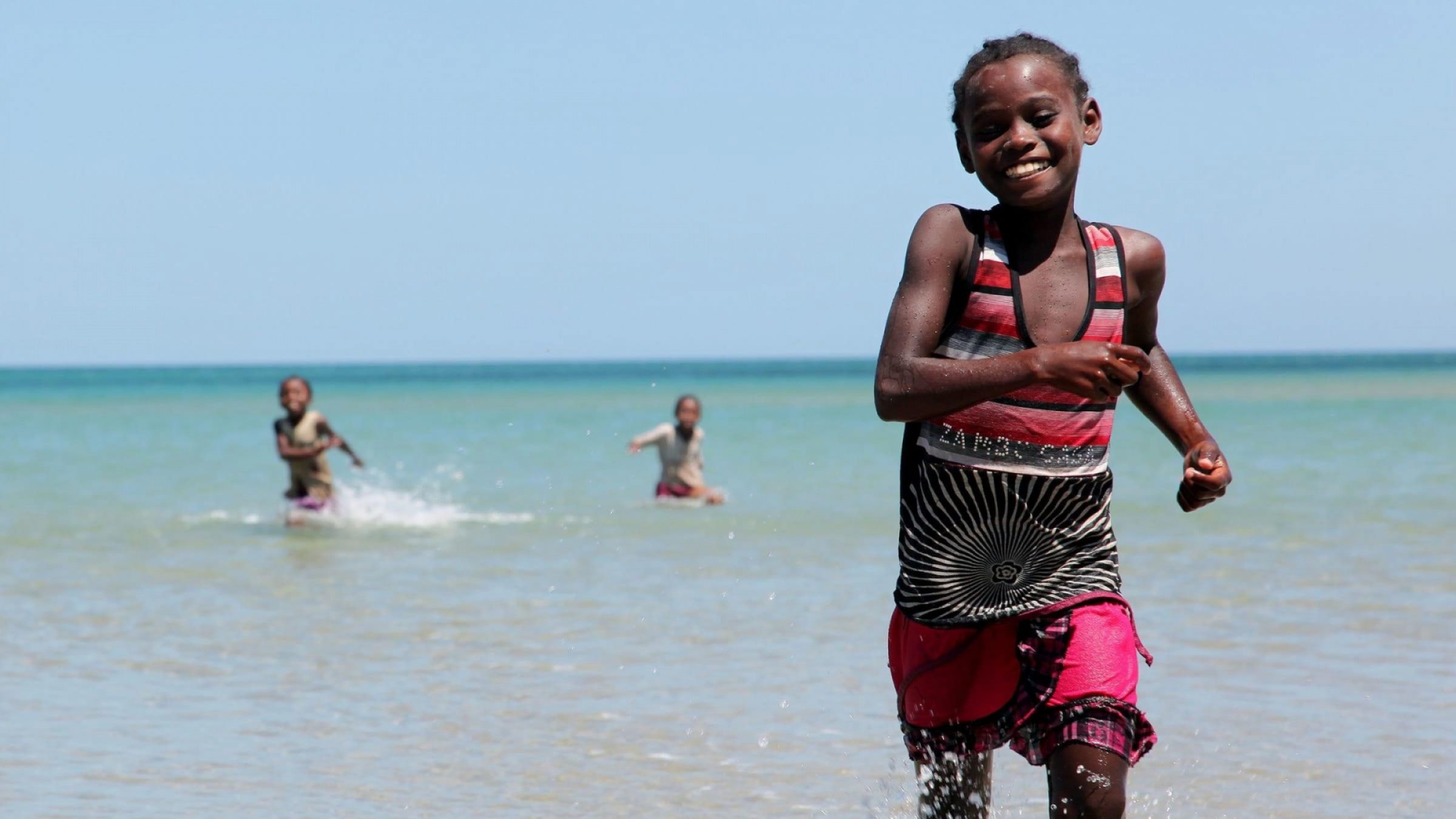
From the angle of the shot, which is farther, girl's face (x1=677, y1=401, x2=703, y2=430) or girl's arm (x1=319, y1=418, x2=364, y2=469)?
girl's face (x1=677, y1=401, x2=703, y2=430)

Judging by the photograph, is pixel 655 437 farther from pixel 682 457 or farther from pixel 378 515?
pixel 378 515

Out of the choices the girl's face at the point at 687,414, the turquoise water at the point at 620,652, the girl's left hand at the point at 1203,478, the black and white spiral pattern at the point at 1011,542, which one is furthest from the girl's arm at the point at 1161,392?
the girl's face at the point at 687,414

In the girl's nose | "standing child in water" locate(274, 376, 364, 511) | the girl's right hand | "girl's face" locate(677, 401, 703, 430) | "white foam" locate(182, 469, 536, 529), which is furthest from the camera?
"girl's face" locate(677, 401, 703, 430)

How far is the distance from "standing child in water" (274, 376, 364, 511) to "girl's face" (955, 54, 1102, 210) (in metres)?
9.96

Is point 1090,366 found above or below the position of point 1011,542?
above

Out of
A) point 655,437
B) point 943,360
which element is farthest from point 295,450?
point 943,360

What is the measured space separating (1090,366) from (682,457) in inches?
449

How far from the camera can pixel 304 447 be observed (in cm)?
1223

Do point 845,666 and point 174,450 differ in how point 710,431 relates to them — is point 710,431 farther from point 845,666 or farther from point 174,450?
point 845,666

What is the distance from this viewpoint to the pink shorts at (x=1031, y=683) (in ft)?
8.77

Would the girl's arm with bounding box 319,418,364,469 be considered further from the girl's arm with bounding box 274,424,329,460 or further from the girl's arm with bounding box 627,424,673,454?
the girl's arm with bounding box 627,424,673,454

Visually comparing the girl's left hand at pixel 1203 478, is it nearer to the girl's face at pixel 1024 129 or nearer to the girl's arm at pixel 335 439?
the girl's face at pixel 1024 129

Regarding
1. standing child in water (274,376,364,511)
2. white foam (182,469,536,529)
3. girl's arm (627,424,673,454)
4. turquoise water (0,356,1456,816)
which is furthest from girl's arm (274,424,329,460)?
girl's arm (627,424,673,454)

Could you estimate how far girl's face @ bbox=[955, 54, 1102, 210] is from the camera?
2.65m
